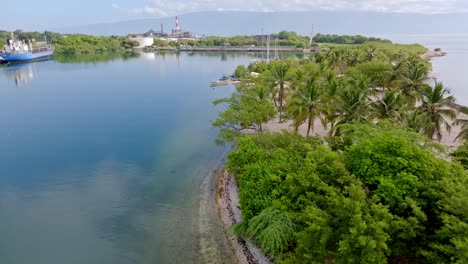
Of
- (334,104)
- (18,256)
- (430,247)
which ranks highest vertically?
(334,104)

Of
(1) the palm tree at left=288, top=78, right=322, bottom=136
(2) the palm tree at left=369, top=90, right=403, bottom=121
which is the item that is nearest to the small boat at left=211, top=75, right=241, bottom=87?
(1) the palm tree at left=288, top=78, right=322, bottom=136

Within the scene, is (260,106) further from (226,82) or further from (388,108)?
(226,82)

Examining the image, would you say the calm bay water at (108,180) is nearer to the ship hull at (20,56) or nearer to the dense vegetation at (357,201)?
the dense vegetation at (357,201)

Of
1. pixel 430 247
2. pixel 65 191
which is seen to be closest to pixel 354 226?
pixel 430 247

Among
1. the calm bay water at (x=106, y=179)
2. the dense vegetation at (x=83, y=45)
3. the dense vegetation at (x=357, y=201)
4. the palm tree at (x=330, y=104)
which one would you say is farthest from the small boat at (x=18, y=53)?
the dense vegetation at (x=357, y=201)

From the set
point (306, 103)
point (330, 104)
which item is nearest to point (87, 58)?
point (306, 103)

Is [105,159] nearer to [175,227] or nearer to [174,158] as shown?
[174,158]

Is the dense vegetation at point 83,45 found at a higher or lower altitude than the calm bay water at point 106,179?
higher
